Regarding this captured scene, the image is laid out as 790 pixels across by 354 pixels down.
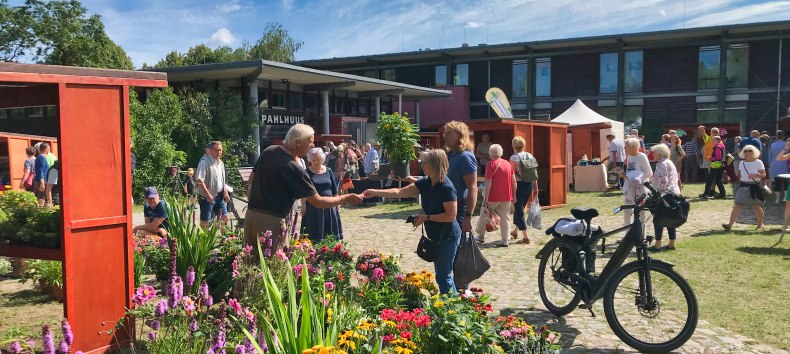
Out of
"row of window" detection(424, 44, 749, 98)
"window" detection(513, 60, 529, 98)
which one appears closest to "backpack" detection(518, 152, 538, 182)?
"row of window" detection(424, 44, 749, 98)

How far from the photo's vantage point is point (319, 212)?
755 centimetres

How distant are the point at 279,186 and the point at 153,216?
11.5ft

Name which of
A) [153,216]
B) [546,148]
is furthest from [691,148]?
[153,216]

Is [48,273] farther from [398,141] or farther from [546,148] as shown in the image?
[546,148]

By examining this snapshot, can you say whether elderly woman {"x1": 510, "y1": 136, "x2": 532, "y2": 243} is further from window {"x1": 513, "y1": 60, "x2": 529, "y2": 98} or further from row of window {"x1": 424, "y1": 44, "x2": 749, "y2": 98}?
window {"x1": 513, "y1": 60, "x2": 529, "y2": 98}

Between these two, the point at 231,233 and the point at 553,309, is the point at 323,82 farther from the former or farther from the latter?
the point at 553,309

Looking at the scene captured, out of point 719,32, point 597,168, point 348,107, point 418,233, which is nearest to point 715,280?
point 418,233

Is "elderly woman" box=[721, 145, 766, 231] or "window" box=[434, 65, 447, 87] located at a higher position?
"window" box=[434, 65, 447, 87]

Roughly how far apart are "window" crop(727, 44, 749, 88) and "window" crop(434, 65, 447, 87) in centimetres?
1595

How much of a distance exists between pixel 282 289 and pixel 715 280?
214 inches

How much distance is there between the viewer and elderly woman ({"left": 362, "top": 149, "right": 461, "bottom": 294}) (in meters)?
5.11

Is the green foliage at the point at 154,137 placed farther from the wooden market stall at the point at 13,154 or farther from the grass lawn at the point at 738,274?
the grass lawn at the point at 738,274

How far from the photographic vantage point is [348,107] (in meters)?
29.2

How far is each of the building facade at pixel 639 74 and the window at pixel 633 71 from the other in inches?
2.1
